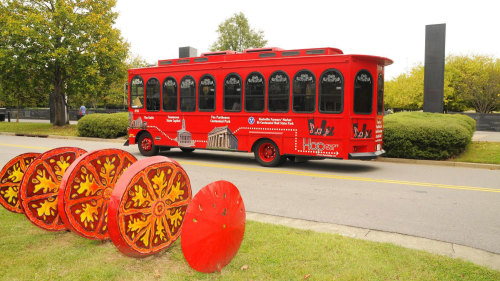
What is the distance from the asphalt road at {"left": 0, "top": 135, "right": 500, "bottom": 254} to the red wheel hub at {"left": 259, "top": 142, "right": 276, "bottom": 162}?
16.7 inches

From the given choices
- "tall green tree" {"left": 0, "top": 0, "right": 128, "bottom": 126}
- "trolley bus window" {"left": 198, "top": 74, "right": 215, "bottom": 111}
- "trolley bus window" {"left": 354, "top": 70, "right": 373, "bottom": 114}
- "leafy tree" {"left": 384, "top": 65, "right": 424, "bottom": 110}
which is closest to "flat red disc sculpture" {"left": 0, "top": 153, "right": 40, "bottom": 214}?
"trolley bus window" {"left": 198, "top": 74, "right": 215, "bottom": 111}

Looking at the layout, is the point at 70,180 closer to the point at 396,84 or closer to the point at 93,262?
the point at 93,262

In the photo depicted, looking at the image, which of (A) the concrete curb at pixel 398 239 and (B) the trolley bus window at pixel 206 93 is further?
(B) the trolley bus window at pixel 206 93

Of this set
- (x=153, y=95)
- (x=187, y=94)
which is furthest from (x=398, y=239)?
(x=153, y=95)

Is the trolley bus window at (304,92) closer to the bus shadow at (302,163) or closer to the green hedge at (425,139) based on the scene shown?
the bus shadow at (302,163)

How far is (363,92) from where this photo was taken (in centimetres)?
1074

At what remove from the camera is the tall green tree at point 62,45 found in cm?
2306

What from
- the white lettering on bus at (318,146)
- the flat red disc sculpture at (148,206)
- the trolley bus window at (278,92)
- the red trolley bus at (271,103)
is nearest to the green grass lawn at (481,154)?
the red trolley bus at (271,103)

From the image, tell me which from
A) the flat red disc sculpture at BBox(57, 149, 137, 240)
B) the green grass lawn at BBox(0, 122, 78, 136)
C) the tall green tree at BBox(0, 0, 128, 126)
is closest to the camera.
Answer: the flat red disc sculpture at BBox(57, 149, 137, 240)

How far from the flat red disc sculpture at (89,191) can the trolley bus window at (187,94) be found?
8.55m

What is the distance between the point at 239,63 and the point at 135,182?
866cm

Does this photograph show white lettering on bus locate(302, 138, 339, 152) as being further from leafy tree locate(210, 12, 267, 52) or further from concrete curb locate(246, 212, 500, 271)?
leafy tree locate(210, 12, 267, 52)

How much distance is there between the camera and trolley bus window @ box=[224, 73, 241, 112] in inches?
477

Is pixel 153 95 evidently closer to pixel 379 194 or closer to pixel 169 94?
pixel 169 94
